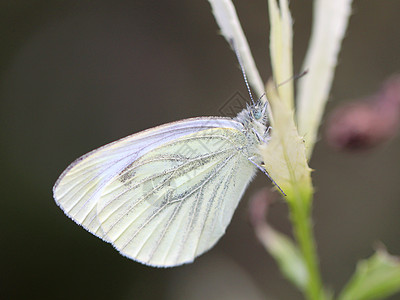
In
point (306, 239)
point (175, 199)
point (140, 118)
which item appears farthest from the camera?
point (140, 118)

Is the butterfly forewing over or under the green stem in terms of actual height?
over

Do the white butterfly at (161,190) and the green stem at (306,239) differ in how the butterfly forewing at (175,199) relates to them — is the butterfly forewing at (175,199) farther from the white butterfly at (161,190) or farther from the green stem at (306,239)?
the green stem at (306,239)

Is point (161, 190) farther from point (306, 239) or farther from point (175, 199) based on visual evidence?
point (306, 239)

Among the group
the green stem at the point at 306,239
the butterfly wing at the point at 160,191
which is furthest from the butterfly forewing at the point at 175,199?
the green stem at the point at 306,239

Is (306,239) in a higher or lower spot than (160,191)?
lower

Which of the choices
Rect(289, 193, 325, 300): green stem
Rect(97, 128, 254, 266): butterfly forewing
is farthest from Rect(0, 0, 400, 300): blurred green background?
Rect(289, 193, 325, 300): green stem

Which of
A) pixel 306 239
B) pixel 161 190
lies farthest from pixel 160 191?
pixel 306 239

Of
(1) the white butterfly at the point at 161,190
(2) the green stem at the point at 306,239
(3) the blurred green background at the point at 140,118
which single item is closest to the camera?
(2) the green stem at the point at 306,239

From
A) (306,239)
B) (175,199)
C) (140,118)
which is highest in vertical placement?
(140,118)

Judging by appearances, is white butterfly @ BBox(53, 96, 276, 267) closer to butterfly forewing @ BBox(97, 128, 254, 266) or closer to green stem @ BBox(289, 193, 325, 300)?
butterfly forewing @ BBox(97, 128, 254, 266)
